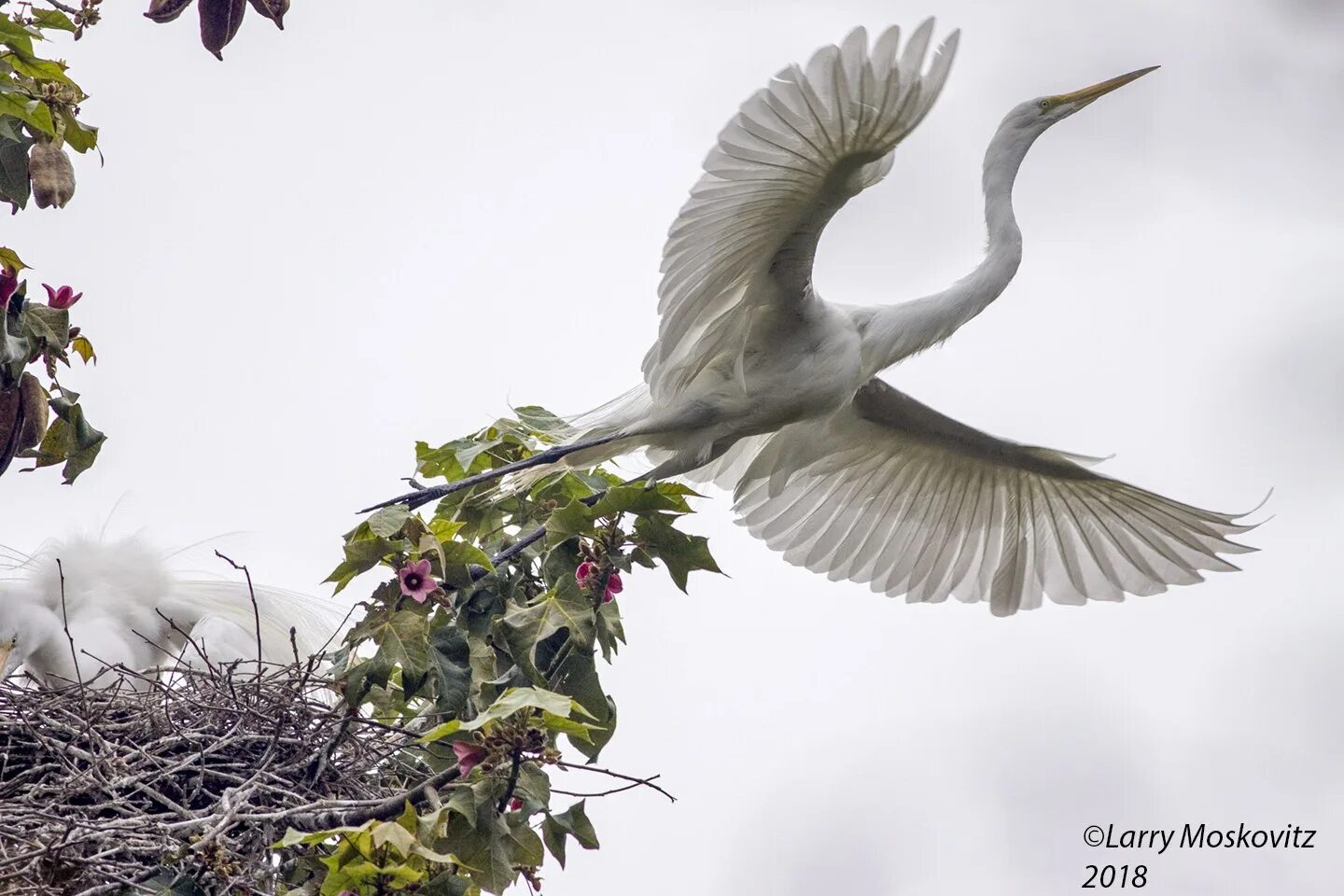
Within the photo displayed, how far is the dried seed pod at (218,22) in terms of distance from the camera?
270cm

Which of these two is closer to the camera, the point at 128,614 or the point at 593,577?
the point at 593,577

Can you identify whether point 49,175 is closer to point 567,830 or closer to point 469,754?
point 469,754

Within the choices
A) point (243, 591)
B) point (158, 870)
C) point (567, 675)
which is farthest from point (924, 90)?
point (243, 591)

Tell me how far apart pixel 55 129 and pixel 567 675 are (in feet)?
4.53

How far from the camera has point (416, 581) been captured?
280cm

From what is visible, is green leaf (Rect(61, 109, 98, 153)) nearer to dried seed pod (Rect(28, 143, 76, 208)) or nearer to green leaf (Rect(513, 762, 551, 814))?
dried seed pod (Rect(28, 143, 76, 208))

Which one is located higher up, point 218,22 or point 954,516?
point 954,516

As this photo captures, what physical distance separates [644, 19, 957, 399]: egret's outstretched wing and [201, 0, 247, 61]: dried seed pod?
98 cm

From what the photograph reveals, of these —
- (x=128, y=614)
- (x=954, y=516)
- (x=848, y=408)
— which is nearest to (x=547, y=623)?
(x=848, y=408)

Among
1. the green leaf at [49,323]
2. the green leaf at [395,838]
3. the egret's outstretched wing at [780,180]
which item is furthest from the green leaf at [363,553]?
the egret's outstretched wing at [780,180]

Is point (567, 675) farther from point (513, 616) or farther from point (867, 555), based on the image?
point (867, 555)

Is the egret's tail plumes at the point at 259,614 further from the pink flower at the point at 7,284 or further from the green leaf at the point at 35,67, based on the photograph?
the green leaf at the point at 35,67

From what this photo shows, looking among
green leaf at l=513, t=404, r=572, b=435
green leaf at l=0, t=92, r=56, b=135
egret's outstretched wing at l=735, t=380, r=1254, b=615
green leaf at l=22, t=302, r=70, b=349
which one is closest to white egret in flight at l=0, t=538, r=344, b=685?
green leaf at l=513, t=404, r=572, b=435

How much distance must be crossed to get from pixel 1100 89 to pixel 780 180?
1.68 metres
